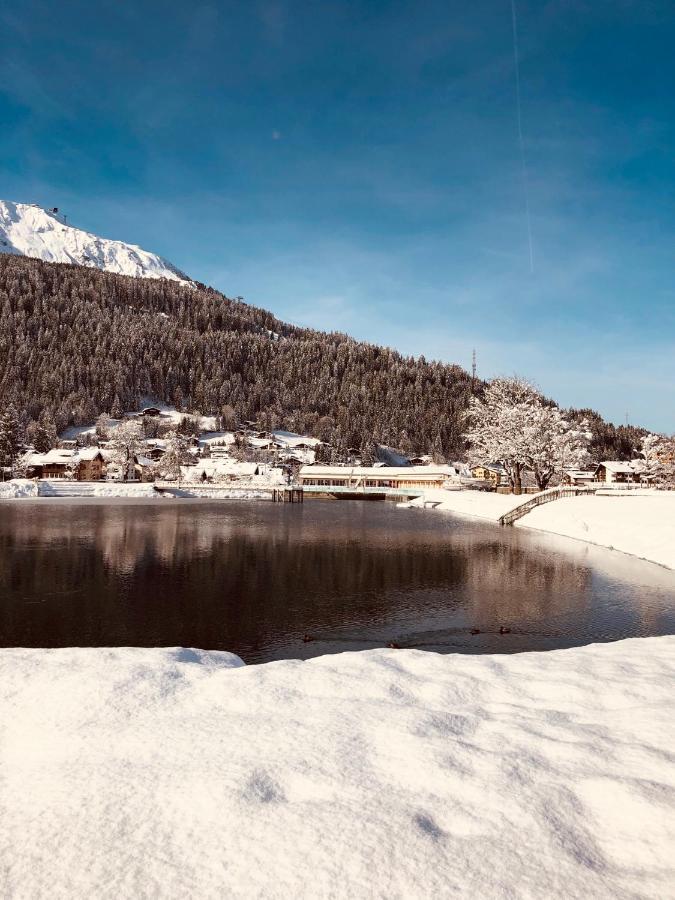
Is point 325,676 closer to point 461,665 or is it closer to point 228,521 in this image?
point 461,665

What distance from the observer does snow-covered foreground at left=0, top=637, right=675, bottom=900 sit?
4.68 meters

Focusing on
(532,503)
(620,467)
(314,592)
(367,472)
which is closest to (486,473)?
(367,472)

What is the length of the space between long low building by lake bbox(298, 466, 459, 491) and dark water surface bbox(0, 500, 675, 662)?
3726 inches

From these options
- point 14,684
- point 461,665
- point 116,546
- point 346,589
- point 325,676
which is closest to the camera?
point 14,684

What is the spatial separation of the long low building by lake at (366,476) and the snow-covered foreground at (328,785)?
133015 mm

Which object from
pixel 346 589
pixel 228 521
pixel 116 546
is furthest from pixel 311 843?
pixel 228 521

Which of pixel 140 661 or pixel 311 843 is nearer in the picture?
pixel 311 843

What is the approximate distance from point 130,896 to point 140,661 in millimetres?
6520

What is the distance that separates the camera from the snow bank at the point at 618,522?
1451 inches

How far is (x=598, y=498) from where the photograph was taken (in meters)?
59.4

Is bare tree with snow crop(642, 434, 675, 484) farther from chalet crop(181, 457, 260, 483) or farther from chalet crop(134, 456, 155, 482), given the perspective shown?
chalet crop(134, 456, 155, 482)

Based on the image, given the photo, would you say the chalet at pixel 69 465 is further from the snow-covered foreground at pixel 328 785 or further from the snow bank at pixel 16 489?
the snow-covered foreground at pixel 328 785

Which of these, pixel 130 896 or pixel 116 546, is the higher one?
pixel 130 896

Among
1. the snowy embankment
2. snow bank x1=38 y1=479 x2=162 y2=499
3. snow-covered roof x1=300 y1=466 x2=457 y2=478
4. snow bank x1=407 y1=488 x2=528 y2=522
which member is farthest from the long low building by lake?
the snowy embankment
